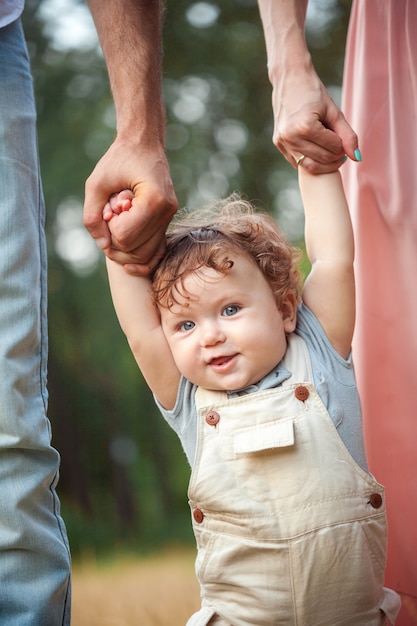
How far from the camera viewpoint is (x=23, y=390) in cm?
123

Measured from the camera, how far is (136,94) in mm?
1295

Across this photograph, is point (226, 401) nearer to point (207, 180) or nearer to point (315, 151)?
point (315, 151)

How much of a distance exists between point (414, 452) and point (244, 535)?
1.39 ft

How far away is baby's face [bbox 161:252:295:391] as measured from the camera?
117 centimetres

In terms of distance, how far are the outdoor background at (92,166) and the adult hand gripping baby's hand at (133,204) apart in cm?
292

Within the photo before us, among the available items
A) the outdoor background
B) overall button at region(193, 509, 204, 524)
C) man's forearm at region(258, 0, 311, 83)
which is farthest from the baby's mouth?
the outdoor background

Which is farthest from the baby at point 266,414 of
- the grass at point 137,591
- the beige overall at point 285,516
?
the grass at point 137,591

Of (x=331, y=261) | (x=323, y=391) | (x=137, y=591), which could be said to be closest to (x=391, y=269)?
(x=331, y=261)

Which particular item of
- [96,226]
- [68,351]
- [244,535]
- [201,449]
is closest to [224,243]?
[96,226]

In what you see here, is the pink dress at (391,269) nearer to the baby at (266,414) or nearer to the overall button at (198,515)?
the baby at (266,414)

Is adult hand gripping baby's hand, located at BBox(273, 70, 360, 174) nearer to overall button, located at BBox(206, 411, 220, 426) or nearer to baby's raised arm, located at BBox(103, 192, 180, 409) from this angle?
baby's raised arm, located at BBox(103, 192, 180, 409)

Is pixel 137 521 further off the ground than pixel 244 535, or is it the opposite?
pixel 244 535

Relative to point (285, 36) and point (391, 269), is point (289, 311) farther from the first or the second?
point (285, 36)

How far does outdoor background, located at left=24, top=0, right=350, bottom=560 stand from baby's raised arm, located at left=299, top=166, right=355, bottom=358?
2.84 meters
